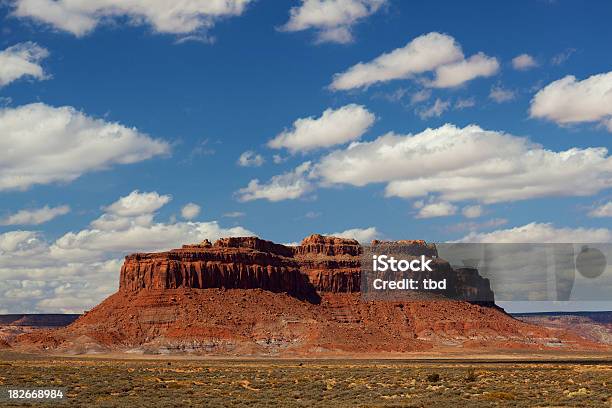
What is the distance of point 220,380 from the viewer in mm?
60375

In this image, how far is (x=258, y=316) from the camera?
162m

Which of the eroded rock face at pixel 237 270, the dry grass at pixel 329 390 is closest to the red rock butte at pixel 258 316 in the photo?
the eroded rock face at pixel 237 270

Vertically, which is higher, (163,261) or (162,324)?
(163,261)

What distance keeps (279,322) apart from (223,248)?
1161 inches

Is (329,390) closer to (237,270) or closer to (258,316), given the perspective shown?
(258,316)

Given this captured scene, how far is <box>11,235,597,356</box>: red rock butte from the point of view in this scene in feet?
493

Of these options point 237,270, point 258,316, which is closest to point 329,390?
point 258,316

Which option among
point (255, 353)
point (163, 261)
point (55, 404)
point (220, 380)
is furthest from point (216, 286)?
point (55, 404)

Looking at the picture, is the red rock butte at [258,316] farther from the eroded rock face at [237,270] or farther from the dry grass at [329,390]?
the dry grass at [329,390]

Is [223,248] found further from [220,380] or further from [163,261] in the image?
[220,380]

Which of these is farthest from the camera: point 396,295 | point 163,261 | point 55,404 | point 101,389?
point 396,295

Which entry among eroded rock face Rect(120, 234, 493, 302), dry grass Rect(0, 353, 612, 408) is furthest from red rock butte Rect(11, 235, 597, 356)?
dry grass Rect(0, 353, 612, 408)

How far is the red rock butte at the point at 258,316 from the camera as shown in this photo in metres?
150

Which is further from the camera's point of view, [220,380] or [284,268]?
[284,268]
